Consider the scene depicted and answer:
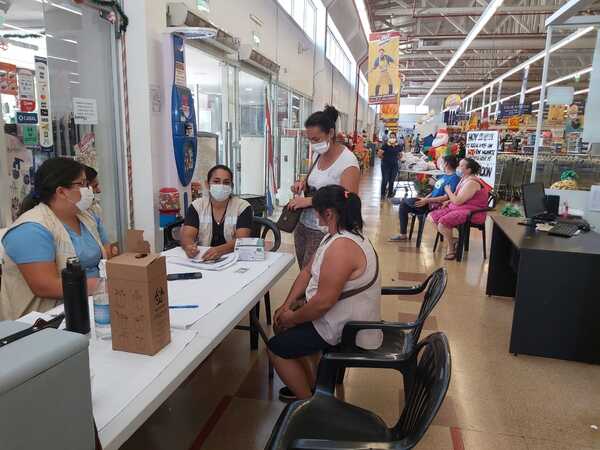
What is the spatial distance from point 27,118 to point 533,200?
375 centimetres

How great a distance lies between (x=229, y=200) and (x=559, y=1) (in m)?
10.4

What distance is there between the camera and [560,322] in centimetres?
287

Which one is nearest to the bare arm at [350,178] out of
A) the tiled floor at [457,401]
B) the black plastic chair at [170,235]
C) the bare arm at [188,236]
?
the bare arm at [188,236]

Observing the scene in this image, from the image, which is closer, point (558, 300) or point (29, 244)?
point (29, 244)

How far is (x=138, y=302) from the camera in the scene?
1.26 m

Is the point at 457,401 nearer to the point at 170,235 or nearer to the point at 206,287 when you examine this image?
the point at 206,287

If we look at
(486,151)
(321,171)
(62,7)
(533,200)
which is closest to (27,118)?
(62,7)

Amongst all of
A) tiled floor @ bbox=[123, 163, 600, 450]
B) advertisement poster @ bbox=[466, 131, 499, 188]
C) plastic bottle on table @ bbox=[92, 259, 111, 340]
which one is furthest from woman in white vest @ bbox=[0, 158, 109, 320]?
advertisement poster @ bbox=[466, 131, 499, 188]

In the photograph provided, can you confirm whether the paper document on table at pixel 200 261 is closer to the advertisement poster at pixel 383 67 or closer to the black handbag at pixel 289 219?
the black handbag at pixel 289 219

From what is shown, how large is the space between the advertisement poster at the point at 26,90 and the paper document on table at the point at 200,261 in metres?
1.31

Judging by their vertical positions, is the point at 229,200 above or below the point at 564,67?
below

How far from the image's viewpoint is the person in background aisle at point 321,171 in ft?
8.93

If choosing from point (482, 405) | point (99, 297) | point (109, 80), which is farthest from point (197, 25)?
point (482, 405)

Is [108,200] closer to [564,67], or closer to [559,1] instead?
[559,1]
